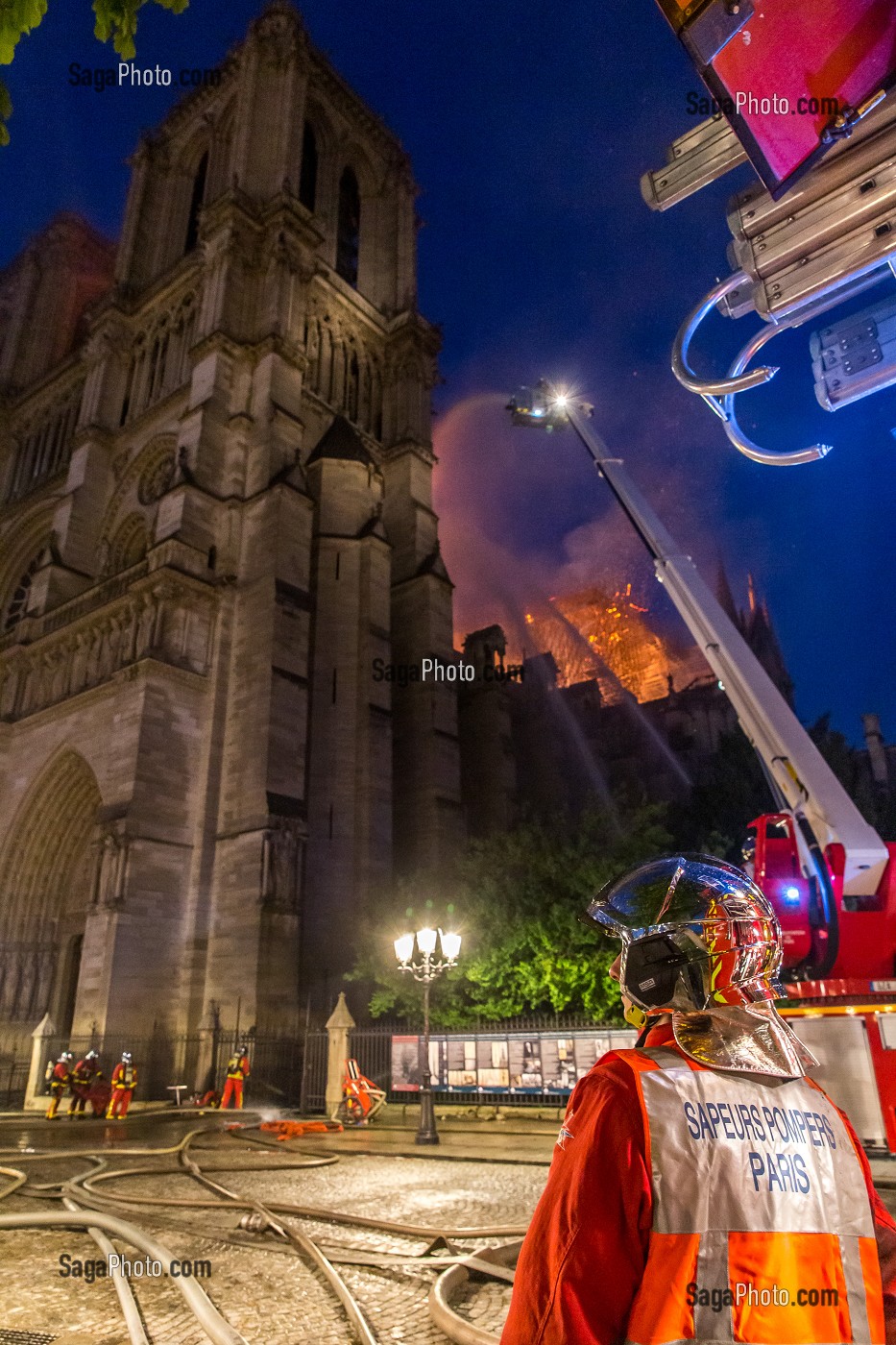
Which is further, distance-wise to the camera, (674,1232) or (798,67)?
(798,67)

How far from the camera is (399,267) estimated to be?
107 feet

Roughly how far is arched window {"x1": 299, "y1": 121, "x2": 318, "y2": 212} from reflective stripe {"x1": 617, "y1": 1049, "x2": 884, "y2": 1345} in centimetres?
3520

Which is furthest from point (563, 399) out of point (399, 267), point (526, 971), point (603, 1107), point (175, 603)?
point (399, 267)

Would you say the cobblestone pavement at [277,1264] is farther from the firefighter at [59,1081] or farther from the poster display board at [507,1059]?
the firefighter at [59,1081]

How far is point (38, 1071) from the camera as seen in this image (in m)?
16.6

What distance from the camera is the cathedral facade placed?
17.8 m

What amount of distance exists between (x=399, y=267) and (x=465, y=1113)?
3058cm

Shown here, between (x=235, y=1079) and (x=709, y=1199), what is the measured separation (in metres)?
15.7

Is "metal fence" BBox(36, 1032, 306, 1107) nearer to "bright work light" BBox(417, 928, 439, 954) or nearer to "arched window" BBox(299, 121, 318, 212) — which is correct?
"bright work light" BBox(417, 928, 439, 954)

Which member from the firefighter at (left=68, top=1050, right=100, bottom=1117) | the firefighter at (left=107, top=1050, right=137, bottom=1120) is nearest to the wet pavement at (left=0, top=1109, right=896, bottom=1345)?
the firefighter at (left=107, top=1050, right=137, bottom=1120)

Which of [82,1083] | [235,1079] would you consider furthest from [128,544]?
[235,1079]

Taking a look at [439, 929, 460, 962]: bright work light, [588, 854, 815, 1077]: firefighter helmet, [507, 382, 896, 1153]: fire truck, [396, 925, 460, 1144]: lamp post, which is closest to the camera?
[588, 854, 815, 1077]: firefighter helmet

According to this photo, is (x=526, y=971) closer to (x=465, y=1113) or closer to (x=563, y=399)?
(x=465, y=1113)

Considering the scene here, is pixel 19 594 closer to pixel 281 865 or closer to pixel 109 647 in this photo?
pixel 109 647
